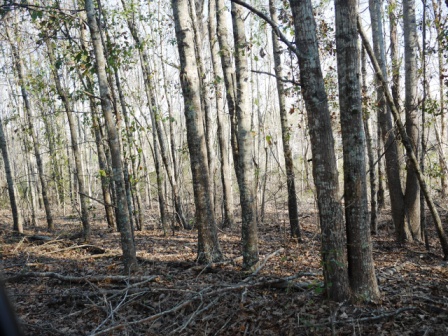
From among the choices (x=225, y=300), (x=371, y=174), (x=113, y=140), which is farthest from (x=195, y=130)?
(x=371, y=174)

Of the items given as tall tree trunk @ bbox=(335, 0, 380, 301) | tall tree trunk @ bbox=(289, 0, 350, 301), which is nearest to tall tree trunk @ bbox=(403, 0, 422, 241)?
tall tree trunk @ bbox=(335, 0, 380, 301)

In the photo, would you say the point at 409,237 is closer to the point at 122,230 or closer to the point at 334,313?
the point at 334,313

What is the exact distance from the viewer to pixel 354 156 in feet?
16.3

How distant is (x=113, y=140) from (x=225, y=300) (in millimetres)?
3845

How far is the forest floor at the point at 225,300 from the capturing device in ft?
15.3

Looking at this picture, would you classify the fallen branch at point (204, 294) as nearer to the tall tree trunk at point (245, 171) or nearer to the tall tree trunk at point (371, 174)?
the tall tree trunk at point (245, 171)

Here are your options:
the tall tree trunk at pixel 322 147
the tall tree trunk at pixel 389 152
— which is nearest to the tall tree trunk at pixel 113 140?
the tall tree trunk at pixel 322 147

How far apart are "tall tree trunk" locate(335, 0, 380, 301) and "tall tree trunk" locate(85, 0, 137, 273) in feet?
14.7

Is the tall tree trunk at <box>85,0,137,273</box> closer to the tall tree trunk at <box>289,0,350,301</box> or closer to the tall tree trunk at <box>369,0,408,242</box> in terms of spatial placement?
the tall tree trunk at <box>289,0,350,301</box>

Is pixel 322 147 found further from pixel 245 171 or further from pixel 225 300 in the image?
pixel 225 300

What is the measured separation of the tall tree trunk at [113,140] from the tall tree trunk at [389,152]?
642 cm

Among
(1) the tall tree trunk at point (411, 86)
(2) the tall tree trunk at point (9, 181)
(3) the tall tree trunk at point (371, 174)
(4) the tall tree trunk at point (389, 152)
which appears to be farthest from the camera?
(2) the tall tree trunk at point (9, 181)

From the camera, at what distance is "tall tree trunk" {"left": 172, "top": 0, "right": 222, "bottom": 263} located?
737cm

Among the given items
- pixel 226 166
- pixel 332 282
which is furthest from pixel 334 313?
pixel 226 166
